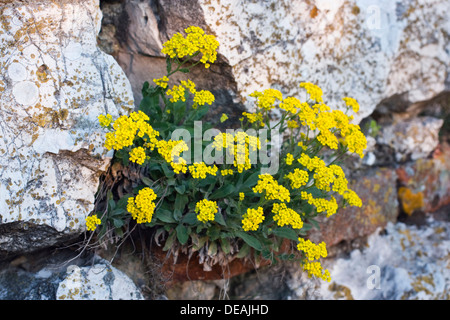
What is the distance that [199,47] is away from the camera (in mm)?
2635

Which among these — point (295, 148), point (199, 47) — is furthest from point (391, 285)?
point (199, 47)

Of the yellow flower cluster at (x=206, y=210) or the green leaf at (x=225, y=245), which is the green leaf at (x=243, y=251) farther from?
the yellow flower cluster at (x=206, y=210)

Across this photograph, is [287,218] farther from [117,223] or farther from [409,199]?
[409,199]

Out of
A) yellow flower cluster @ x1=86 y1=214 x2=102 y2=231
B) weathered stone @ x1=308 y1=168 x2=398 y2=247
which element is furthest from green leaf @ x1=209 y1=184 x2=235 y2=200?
weathered stone @ x1=308 y1=168 x2=398 y2=247

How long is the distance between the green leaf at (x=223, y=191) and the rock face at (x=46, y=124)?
65cm

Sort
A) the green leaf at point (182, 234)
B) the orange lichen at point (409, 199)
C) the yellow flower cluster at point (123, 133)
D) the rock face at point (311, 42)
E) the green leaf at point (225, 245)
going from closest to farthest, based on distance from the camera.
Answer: the yellow flower cluster at point (123, 133)
the green leaf at point (182, 234)
the green leaf at point (225, 245)
the rock face at point (311, 42)
the orange lichen at point (409, 199)

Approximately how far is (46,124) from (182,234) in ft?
3.15

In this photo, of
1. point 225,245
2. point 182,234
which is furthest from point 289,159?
point 182,234

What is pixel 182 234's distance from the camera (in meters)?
2.55

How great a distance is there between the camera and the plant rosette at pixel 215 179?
235 cm

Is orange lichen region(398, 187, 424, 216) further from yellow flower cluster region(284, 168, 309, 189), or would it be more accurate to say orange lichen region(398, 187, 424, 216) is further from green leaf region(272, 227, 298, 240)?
yellow flower cluster region(284, 168, 309, 189)

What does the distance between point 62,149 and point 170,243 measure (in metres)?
0.80

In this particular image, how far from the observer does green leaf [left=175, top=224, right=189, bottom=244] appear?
8.27 ft

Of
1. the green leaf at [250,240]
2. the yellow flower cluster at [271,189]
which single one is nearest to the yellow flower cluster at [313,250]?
the green leaf at [250,240]
